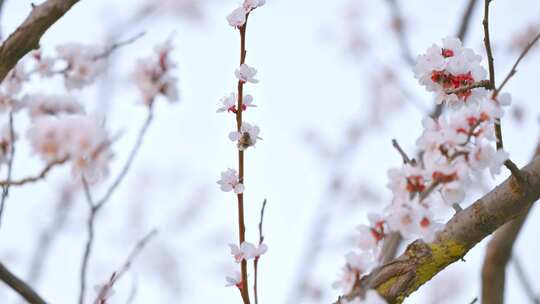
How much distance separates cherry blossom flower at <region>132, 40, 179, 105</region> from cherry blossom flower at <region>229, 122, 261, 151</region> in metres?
1.06

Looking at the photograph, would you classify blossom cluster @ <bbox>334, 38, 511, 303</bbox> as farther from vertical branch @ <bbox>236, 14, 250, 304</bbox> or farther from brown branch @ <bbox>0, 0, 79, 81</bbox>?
brown branch @ <bbox>0, 0, 79, 81</bbox>

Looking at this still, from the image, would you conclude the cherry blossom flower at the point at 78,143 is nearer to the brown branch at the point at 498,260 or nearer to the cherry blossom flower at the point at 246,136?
the cherry blossom flower at the point at 246,136

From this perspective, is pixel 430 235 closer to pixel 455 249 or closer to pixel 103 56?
pixel 455 249


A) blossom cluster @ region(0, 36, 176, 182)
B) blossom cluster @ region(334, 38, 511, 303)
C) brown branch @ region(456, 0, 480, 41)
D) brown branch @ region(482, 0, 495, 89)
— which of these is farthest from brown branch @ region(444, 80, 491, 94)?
brown branch @ region(456, 0, 480, 41)

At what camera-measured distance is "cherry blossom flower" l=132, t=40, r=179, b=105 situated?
223cm

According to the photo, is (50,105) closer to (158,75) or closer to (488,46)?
(158,75)

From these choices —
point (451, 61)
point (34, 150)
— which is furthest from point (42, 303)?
point (451, 61)

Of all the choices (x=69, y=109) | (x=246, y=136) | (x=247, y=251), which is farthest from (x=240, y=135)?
(x=69, y=109)

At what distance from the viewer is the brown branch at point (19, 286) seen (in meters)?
1.24

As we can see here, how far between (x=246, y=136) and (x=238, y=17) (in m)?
0.24

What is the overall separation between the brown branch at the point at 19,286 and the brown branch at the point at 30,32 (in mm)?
411

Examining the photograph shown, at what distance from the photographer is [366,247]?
95cm

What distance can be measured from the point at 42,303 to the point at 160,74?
1186mm

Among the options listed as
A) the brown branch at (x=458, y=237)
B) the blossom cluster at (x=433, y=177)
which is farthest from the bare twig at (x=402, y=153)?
the brown branch at (x=458, y=237)
